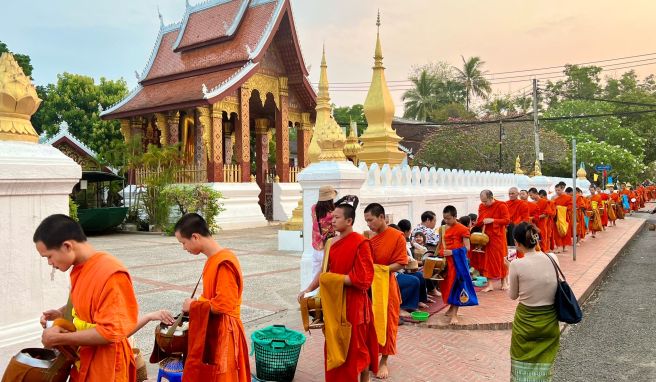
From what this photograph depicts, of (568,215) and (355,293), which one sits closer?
(355,293)

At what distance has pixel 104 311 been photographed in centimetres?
222

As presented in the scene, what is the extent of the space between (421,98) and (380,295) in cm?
4601

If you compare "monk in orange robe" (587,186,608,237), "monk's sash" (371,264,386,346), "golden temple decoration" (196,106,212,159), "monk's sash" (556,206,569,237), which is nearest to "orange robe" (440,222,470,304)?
"monk's sash" (371,264,386,346)

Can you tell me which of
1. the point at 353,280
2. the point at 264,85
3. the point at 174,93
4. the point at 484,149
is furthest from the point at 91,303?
the point at 484,149

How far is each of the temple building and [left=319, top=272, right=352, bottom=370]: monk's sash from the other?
1393 cm

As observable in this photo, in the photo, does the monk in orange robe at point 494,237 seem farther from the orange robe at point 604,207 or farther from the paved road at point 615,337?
the orange robe at point 604,207

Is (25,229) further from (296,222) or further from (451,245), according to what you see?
(296,222)

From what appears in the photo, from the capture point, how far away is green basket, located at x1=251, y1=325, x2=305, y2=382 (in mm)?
3924

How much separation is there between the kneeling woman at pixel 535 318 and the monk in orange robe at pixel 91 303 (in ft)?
8.51

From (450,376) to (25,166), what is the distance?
3525 mm

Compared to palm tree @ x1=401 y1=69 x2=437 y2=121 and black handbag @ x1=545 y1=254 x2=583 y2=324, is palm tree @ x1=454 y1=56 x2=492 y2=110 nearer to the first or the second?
palm tree @ x1=401 y1=69 x2=437 y2=121

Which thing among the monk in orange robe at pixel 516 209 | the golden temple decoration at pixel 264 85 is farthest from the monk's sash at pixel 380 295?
the golden temple decoration at pixel 264 85

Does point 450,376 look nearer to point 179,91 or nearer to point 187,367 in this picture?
point 187,367

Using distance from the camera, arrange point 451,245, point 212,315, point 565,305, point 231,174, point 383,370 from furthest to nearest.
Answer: point 231,174 < point 451,245 < point 383,370 < point 565,305 < point 212,315
